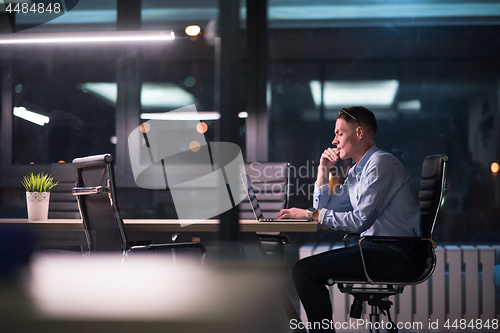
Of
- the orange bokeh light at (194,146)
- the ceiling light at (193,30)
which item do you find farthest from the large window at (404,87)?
the ceiling light at (193,30)

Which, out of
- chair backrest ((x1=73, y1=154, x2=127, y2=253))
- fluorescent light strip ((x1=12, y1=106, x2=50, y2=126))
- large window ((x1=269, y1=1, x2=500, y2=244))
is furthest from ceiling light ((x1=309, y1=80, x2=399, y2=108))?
fluorescent light strip ((x1=12, y1=106, x2=50, y2=126))

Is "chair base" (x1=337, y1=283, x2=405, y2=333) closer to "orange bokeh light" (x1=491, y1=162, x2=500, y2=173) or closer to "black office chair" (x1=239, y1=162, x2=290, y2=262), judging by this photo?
"black office chair" (x1=239, y1=162, x2=290, y2=262)

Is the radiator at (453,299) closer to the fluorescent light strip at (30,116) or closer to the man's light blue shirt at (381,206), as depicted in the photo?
the man's light blue shirt at (381,206)

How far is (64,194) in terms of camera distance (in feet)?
11.8

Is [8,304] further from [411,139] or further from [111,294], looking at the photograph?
[411,139]

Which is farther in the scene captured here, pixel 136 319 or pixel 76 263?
pixel 76 263

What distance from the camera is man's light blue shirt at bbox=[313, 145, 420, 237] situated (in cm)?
210

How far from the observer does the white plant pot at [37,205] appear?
2498 mm

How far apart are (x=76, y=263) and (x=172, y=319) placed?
440mm

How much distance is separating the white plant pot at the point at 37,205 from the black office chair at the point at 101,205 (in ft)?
0.76

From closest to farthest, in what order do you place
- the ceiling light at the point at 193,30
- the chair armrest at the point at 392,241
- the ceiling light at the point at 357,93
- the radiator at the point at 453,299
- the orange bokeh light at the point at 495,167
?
the chair armrest at the point at 392,241 → the radiator at the point at 453,299 → the ceiling light at the point at 193,30 → the orange bokeh light at the point at 495,167 → the ceiling light at the point at 357,93

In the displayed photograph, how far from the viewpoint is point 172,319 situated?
1.25 meters

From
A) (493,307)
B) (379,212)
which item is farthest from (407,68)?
(379,212)

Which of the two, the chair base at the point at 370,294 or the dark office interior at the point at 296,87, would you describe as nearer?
the chair base at the point at 370,294
